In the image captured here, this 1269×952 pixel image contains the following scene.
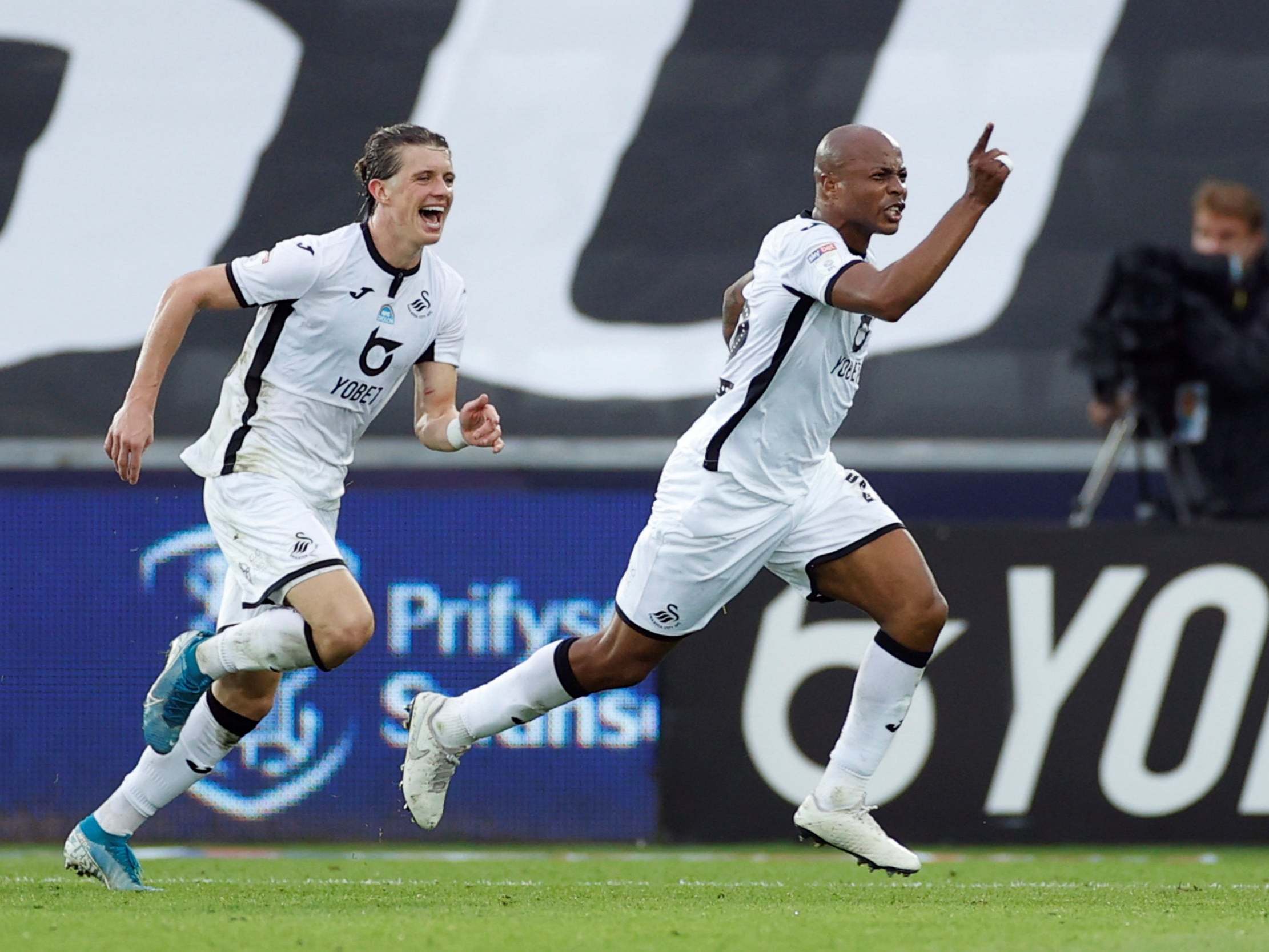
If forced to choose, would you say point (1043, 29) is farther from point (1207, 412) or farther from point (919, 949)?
point (919, 949)

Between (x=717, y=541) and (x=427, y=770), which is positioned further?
(x=427, y=770)

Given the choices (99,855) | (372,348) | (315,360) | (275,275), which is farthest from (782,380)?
(99,855)

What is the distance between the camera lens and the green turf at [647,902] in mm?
4895

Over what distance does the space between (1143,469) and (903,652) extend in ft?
9.72

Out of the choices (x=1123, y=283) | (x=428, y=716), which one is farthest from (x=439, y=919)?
(x=1123, y=283)

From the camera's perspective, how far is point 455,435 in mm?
6043

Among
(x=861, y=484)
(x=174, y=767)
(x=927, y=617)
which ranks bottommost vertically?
(x=174, y=767)

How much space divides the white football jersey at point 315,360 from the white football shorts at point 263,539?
5 centimetres

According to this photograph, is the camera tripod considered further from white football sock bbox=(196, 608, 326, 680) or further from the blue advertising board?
white football sock bbox=(196, 608, 326, 680)

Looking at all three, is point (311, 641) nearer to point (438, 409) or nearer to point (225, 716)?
point (225, 716)

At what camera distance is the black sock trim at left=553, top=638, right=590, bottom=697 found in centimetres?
605

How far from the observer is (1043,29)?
9188 millimetres

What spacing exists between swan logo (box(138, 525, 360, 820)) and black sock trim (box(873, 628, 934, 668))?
2555mm

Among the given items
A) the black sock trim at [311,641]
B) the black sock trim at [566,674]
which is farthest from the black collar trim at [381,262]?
the black sock trim at [566,674]
